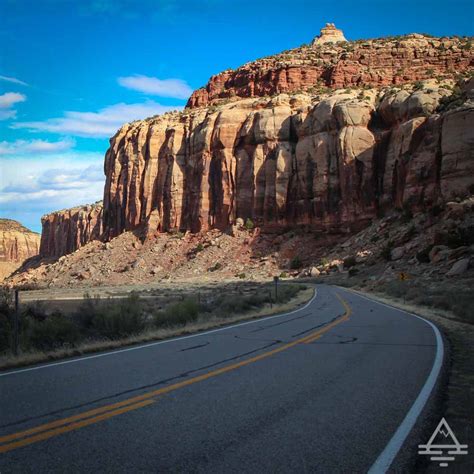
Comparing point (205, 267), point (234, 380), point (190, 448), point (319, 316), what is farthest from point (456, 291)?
point (205, 267)

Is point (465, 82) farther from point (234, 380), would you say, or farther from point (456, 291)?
point (234, 380)

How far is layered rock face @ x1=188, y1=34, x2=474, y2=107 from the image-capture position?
7688cm

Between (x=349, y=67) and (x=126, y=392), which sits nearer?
(x=126, y=392)

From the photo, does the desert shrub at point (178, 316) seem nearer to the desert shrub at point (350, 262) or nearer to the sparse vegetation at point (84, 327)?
the sparse vegetation at point (84, 327)

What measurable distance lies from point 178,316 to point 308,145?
178 ft

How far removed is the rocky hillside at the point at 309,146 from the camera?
55.6m

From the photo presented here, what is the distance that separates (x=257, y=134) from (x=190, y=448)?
70809 millimetres

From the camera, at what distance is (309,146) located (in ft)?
221

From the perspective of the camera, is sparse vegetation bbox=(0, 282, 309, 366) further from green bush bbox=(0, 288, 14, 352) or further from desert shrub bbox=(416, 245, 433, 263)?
desert shrub bbox=(416, 245, 433, 263)

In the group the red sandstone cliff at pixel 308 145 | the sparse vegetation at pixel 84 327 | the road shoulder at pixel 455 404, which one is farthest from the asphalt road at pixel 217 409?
the red sandstone cliff at pixel 308 145

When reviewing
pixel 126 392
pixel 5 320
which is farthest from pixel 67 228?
pixel 126 392

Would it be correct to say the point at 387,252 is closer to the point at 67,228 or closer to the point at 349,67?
the point at 349,67

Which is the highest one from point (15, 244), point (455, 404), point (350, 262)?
point (15, 244)

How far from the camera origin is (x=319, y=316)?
60.8ft
